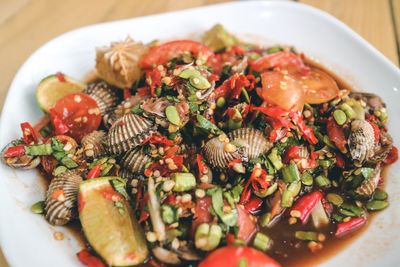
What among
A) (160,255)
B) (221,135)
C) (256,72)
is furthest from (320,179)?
(160,255)

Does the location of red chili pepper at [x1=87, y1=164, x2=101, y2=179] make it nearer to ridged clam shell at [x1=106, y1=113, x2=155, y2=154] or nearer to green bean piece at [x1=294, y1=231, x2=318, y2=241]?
ridged clam shell at [x1=106, y1=113, x2=155, y2=154]

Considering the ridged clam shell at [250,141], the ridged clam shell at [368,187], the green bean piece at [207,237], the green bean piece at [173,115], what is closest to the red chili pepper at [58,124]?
the green bean piece at [173,115]

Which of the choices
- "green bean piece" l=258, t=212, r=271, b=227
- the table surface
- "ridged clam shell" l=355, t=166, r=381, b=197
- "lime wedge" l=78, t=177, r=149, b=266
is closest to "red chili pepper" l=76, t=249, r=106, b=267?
"lime wedge" l=78, t=177, r=149, b=266

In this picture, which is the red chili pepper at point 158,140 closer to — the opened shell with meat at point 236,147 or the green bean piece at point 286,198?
the opened shell with meat at point 236,147

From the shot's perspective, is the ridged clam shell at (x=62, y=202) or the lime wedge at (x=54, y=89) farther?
the lime wedge at (x=54, y=89)

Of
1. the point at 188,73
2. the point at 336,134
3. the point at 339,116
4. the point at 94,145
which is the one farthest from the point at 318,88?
the point at 94,145

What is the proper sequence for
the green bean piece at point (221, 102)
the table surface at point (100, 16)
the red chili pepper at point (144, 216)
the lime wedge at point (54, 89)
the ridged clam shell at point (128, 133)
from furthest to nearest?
the table surface at point (100, 16)
the lime wedge at point (54, 89)
the green bean piece at point (221, 102)
the ridged clam shell at point (128, 133)
the red chili pepper at point (144, 216)

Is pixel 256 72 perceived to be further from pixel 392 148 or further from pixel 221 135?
pixel 392 148
